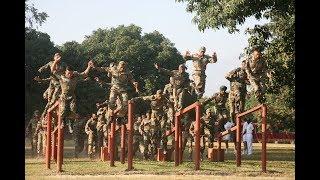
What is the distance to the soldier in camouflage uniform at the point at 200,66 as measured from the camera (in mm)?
15094

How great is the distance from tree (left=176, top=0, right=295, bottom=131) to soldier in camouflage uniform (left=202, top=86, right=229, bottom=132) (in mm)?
1349

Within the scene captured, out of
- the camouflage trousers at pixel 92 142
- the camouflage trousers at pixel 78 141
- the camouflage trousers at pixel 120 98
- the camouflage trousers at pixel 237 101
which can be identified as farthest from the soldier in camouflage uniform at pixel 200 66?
the camouflage trousers at pixel 78 141

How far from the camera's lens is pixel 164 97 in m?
16.3

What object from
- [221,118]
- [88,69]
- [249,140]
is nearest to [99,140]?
[221,118]

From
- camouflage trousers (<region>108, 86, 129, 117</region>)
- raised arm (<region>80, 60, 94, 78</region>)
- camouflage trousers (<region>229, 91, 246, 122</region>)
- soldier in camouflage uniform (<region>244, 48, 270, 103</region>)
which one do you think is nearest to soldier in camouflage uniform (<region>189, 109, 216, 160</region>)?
camouflage trousers (<region>229, 91, 246, 122</region>)

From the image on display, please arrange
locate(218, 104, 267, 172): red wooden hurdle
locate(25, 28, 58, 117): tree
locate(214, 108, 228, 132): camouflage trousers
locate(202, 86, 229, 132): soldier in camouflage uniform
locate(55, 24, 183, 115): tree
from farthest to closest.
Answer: locate(55, 24, 183, 115): tree
locate(25, 28, 58, 117): tree
locate(214, 108, 228, 132): camouflage trousers
locate(202, 86, 229, 132): soldier in camouflage uniform
locate(218, 104, 267, 172): red wooden hurdle

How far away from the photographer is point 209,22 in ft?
54.5

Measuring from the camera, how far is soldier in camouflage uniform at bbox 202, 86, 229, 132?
53.0 feet

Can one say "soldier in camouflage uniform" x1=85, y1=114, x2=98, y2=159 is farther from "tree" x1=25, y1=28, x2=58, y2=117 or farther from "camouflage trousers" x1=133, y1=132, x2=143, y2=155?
"tree" x1=25, y1=28, x2=58, y2=117

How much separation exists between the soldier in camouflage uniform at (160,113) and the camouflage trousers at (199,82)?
4.23ft

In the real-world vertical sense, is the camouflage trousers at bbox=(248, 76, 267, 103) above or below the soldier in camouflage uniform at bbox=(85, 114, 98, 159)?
above

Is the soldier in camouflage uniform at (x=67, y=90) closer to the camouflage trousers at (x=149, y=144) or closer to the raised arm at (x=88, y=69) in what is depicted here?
the raised arm at (x=88, y=69)

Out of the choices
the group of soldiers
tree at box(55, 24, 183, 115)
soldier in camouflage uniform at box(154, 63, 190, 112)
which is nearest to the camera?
the group of soldiers

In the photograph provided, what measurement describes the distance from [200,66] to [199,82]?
1.42 feet
